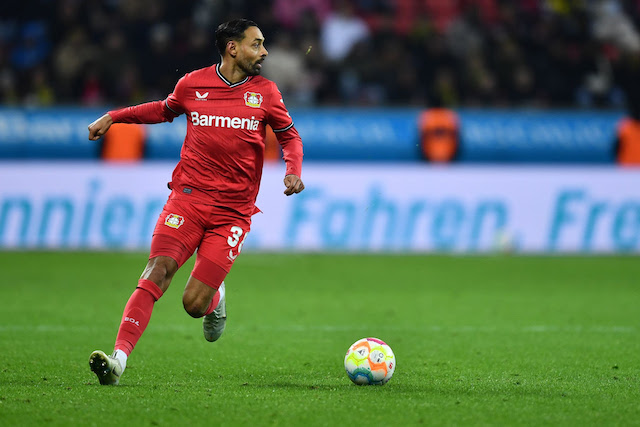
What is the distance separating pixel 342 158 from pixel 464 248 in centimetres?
306

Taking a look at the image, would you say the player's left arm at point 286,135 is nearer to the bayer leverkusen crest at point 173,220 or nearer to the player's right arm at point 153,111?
the player's right arm at point 153,111

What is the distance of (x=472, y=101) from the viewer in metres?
18.3

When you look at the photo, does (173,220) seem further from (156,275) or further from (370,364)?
(370,364)

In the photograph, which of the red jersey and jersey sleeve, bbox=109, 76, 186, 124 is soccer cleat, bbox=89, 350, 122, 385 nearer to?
the red jersey

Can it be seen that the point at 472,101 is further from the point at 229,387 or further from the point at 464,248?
the point at 229,387

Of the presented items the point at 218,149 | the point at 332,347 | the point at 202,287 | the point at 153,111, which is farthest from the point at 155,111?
the point at 332,347

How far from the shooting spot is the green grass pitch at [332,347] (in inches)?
194

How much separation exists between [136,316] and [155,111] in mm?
1379

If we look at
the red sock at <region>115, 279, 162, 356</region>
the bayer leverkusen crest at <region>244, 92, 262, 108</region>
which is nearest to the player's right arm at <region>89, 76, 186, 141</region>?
the bayer leverkusen crest at <region>244, 92, 262, 108</region>

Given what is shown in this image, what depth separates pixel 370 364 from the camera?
568cm

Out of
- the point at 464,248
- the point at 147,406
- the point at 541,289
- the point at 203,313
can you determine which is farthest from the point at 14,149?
the point at 147,406

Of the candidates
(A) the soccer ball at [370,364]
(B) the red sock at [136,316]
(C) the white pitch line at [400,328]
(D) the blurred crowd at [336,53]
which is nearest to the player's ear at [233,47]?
(B) the red sock at [136,316]

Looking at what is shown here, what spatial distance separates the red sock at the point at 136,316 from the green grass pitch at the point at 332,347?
0.87ft

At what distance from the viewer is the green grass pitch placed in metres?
4.93
